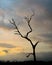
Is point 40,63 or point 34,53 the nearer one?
point 34,53

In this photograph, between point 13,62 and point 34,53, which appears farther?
point 13,62

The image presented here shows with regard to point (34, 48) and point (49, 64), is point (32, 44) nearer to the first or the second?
point (34, 48)

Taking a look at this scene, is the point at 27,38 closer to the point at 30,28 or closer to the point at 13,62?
the point at 30,28

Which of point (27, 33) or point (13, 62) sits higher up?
point (27, 33)

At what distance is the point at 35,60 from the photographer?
47.0m

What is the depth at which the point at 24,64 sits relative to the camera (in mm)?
48594

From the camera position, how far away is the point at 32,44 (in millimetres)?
46875

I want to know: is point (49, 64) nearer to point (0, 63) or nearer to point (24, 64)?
point (24, 64)

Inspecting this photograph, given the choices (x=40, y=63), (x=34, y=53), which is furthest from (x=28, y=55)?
(x=40, y=63)

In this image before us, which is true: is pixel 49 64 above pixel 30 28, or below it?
below

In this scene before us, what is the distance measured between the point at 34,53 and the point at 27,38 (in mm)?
2148

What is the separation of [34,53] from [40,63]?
3618 millimetres

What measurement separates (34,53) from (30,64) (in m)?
2.22

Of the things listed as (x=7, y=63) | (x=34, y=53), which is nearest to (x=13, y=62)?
(x=7, y=63)
